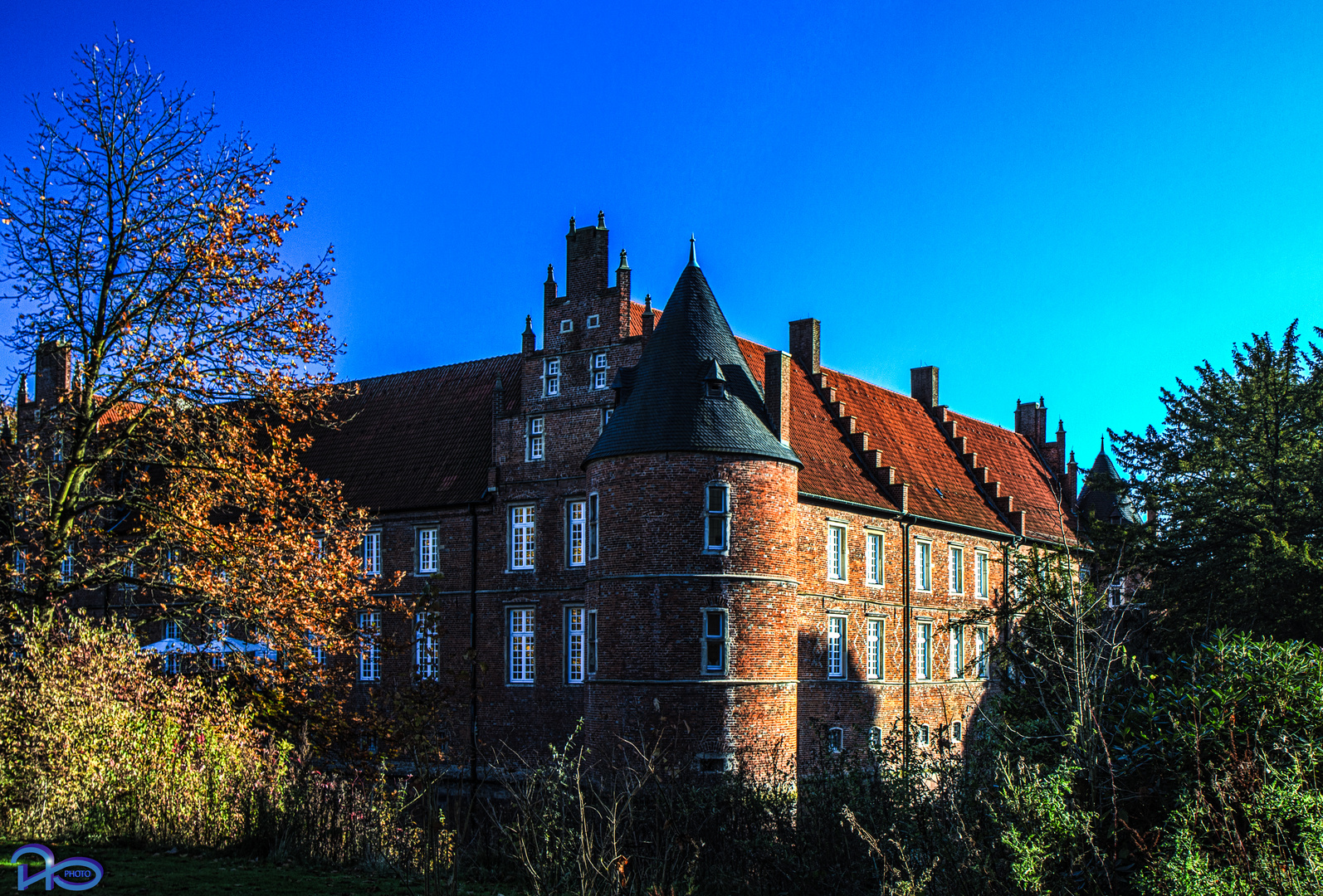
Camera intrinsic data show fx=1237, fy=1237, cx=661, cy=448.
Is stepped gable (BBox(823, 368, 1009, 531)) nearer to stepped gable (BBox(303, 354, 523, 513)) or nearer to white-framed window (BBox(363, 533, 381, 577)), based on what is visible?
stepped gable (BBox(303, 354, 523, 513))

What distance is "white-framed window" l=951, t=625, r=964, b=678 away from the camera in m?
36.2

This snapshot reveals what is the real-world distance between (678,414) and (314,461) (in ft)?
51.3

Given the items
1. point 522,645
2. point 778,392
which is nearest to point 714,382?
point 778,392

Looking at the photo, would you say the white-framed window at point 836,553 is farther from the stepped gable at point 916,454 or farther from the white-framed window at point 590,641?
the white-framed window at point 590,641

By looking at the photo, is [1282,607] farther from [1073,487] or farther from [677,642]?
[1073,487]

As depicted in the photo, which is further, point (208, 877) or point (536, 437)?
point (536, 437)

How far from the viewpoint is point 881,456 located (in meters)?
34.9

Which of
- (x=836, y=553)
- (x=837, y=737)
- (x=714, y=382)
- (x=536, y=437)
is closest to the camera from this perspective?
(x=714, y=382)

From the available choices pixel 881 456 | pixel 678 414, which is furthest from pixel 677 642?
pixel 881 456

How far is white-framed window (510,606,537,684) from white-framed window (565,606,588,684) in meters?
0.96

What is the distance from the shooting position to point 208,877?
11.8 metres

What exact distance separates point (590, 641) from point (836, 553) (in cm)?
739

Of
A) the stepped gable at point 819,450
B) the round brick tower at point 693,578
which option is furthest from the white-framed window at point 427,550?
the stepped gable at point 819,450

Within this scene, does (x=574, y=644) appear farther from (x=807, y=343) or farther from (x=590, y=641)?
(x=807, y=343)
